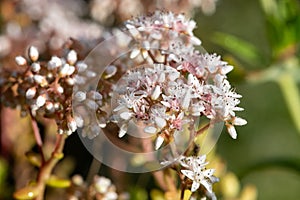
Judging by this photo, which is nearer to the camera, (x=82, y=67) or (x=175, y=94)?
(x=175, y=94)

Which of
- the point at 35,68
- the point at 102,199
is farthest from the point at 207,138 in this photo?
the point at 35,68

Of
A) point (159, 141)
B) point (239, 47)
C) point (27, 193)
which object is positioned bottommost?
point (27, 193)

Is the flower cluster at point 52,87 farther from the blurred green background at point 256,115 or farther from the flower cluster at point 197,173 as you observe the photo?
the blurred green background at point 256,115

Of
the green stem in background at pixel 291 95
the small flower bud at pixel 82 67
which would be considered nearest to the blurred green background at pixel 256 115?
the green stem in background at pixel 291 95

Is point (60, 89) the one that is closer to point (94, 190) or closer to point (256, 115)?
point (94, 190)

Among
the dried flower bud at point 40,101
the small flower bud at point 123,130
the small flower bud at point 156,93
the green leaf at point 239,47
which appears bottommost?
the dried flower bud at point 40,101

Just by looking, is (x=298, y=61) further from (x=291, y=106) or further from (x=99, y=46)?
(x=99, y=46)

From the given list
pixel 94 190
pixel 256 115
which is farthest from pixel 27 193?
pixel 256 115

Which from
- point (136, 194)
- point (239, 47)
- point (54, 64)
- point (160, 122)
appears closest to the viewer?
point (160, 122)

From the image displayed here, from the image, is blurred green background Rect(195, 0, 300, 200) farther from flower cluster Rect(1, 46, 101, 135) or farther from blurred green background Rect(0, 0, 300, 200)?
flower cluster Rect(1, 46, 101, 135)
